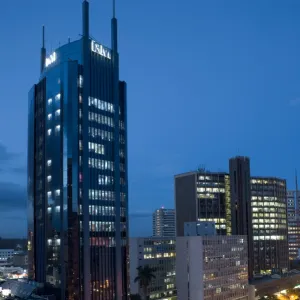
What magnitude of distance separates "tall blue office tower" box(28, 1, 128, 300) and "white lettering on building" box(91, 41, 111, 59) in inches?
11.6

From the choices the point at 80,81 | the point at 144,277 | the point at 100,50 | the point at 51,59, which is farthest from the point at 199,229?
the point at 51,59

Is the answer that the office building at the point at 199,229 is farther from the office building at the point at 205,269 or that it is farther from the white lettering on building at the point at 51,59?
the white lettering on building at the point at 51,59

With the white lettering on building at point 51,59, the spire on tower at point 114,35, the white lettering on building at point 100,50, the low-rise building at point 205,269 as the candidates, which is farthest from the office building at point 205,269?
the white lettering on building at point 51,59

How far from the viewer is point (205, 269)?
15688 centimetres

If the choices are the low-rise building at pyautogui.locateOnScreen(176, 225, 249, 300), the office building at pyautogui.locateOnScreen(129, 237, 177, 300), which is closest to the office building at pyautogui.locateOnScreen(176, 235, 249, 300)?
the low-rise building at pyautogui.locateOnScreen(176, 225, 249, 300)

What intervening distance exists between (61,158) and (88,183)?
10.6 m

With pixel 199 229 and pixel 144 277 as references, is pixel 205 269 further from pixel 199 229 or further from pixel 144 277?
pixel 199 229

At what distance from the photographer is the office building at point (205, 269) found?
156 meters

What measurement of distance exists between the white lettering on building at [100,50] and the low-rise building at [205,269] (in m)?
64.4

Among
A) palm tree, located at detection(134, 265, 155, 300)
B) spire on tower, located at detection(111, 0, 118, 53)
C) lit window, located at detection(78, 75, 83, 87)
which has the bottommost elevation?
palm tree, located at detection(134, 265, 155, 300)

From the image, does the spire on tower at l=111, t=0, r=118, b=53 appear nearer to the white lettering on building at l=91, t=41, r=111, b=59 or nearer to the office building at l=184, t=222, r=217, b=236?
the white lettering on building at l=91, t=41, r=111, b=59

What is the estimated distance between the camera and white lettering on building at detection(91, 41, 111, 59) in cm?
14138

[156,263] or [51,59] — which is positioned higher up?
[51,59]

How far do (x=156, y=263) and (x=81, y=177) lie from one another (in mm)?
65612
